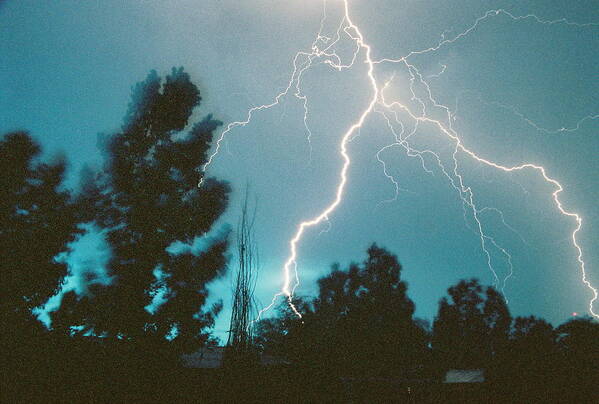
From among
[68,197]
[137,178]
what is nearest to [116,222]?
[137,178]

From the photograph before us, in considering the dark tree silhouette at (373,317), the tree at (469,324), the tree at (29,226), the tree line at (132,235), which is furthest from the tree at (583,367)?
the tree at (469,324)

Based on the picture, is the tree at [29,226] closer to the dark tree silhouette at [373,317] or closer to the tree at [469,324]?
the dark tree silhouette at [373,317]

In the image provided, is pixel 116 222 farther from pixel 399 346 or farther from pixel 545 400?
pixel 399 346

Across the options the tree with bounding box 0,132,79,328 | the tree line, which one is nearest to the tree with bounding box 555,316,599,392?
the tree line

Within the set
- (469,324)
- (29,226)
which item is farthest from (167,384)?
(469,324)

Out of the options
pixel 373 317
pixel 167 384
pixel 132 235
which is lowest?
pixel 167 384

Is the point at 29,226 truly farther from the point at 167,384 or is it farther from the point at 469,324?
the point at 469,324
